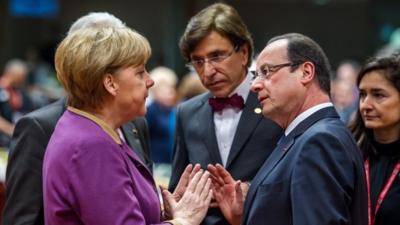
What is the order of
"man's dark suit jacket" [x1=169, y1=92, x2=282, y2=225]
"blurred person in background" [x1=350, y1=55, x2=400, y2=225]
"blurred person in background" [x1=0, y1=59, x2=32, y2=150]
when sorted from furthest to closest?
"blurred person in background" [x1=0, y1=59, x2=32, y2=150] → "man's dark suit jacket" [x1=169, y1=92, x2=282, y2=225] → "blurred person in background" [x1=350, y1=55, x2=400, y2=225]

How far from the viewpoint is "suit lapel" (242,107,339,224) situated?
9.04 feet

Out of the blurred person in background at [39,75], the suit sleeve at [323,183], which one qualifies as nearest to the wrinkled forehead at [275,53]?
the suit sleeve at [323,183]

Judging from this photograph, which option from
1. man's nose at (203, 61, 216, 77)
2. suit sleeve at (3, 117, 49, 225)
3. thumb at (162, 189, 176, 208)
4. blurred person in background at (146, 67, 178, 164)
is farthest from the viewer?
blurred person in background at (146, 67, 178, 164)

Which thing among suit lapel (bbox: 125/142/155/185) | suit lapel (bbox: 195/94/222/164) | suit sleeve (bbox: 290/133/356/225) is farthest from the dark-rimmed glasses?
suit lapel (bbox: 195/94/222/164)

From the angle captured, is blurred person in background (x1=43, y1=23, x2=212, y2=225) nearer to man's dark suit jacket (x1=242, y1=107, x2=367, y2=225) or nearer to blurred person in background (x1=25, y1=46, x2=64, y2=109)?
man's dark suit jacket (x1=242, y1=107, x2=367, y2=225)

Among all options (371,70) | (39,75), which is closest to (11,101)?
(39,75)

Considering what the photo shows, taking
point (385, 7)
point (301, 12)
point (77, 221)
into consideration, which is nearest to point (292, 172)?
point (77, 221)

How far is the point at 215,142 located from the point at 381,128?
75 cm

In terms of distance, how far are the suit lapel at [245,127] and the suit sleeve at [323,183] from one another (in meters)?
0.80

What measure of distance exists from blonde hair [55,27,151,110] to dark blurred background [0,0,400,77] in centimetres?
1016

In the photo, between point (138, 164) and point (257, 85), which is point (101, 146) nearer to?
point (138, 164)

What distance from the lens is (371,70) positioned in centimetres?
339

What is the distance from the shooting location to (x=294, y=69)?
2.79 metres

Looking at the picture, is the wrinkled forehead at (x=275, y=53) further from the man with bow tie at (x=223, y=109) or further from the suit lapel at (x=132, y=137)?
the suit lapel at (x=132, y=137)
